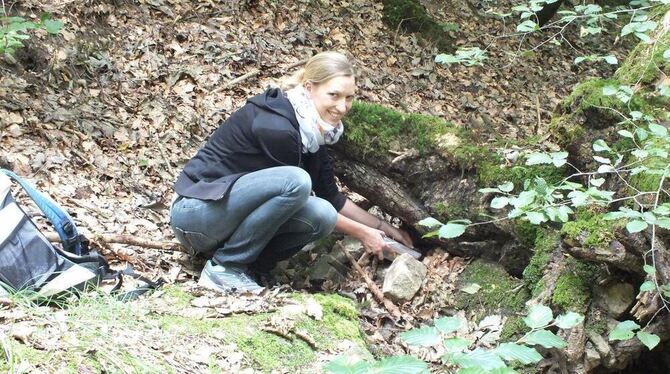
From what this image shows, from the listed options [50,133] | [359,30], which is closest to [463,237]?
[50,133]

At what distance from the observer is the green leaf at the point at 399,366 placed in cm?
154

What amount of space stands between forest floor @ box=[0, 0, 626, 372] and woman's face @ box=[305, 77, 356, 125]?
923 millimetres

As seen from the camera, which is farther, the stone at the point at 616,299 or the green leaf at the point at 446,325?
the stone at the point at 616,299

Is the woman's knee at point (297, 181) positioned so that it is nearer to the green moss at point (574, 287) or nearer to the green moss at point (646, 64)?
the green moss at point (574, 287)

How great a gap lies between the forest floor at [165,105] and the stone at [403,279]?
0.11m

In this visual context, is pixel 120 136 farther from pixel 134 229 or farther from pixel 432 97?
pixel 432 97

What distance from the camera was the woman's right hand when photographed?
414 cm

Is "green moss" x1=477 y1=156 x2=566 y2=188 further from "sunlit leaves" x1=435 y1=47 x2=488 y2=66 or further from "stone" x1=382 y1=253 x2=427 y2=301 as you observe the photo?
"sunlit leaves" x1=435 y1=47 x2=488 y2=66

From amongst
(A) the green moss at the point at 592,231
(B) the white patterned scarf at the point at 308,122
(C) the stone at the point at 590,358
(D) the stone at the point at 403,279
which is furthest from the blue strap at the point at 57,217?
(C) the stone at the point at 590,358

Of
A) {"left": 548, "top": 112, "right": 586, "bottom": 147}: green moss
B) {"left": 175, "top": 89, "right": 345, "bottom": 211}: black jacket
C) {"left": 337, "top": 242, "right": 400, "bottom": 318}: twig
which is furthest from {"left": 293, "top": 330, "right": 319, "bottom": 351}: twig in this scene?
{"left": 548, "top": 112, "right": 586, "bottom": 147}: green moss

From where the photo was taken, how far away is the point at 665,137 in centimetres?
254

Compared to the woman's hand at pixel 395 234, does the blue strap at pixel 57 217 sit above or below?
above

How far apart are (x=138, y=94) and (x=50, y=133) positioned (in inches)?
39.6

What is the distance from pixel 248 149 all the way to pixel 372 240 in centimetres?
102
